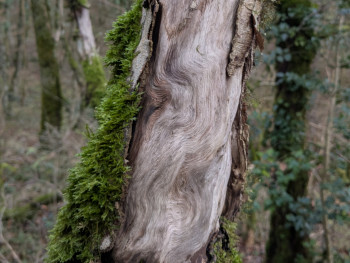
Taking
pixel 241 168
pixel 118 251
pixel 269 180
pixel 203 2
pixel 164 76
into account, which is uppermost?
pixel 203 2

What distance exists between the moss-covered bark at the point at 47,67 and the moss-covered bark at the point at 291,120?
5.22m

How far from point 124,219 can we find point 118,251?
0.52ft

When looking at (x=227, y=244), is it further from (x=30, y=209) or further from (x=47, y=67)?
(x=47, y=67)

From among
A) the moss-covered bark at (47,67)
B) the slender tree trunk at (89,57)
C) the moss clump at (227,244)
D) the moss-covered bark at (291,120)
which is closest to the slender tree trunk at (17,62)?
the moss-covered bark at (47,67)

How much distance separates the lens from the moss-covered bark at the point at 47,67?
705 centimetres

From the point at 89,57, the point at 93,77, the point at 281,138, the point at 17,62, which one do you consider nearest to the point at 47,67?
the point at 89,57

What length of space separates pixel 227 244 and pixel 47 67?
7000mm

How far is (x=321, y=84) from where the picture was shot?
13.4 ft

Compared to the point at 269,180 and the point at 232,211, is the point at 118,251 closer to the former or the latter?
the point at 232,211

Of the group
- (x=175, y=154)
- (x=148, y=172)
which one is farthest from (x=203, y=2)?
(x=148, y=172)

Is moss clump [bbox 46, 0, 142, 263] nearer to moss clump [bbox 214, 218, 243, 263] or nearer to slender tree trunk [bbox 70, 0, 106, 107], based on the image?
moss clump [bbox 214, 218, 243, 263]

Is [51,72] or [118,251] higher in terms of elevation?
[51,72]

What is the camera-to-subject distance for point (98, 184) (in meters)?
1.42

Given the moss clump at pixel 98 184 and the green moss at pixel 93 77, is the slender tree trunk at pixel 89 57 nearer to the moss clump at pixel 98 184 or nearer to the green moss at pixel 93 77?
the green moss at pixel 93 77
